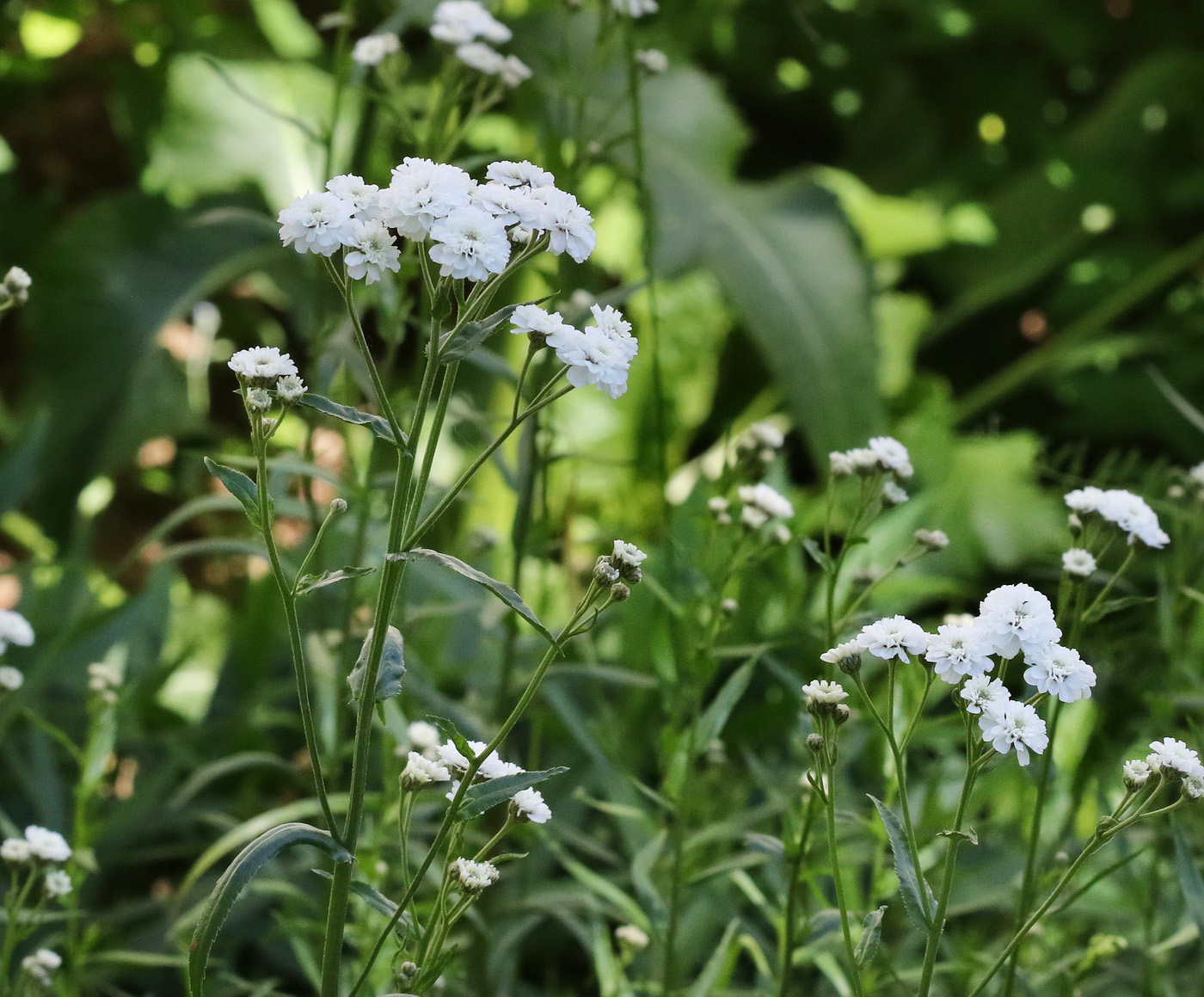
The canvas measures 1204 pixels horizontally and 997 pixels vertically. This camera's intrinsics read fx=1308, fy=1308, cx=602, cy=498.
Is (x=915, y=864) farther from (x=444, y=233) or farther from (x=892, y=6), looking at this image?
(x=892, y=6)

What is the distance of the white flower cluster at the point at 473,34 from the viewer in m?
0.85

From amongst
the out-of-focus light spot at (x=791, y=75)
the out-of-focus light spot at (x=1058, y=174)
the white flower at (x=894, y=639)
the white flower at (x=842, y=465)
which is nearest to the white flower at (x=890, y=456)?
the white flower at (x=842, y=465)

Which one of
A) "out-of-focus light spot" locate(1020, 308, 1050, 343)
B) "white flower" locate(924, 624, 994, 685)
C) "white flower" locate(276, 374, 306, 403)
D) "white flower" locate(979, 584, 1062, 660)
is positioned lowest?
"out-of-focus light spot" locate(1020, 308, 1050, 343)

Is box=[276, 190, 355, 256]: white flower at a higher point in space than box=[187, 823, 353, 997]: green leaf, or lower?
higher

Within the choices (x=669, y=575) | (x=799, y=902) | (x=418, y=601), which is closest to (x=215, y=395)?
(x=418, y=601)

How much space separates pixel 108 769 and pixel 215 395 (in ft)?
3.86

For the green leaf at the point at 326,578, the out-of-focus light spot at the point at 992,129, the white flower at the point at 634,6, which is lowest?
the out-of-focus light spot at the point at 992,129

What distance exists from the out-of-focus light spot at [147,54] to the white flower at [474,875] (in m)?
1.87

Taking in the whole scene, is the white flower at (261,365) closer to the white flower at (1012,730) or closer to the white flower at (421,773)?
the white flower at (421,773)

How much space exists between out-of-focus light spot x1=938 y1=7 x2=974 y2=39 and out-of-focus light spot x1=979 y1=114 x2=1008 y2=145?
162 mm

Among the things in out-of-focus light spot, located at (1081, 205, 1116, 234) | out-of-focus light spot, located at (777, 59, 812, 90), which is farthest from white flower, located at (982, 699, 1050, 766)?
out-of-focus light spot, located at (777, 59, 812, 90)

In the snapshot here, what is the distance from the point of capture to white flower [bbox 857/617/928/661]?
1.73 feet

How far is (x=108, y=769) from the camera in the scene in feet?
3.96

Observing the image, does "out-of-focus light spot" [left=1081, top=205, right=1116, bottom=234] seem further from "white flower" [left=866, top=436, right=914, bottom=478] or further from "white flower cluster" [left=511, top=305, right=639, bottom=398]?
"white flower cluster" [left=511, top=305, right=639, bottom=398]
